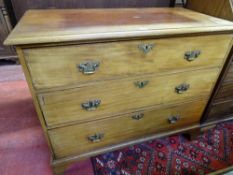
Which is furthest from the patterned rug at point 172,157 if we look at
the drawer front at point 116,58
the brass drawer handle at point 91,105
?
the drawer front at point 116,58

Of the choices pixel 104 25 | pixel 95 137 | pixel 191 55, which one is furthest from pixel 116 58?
pixel 95 137

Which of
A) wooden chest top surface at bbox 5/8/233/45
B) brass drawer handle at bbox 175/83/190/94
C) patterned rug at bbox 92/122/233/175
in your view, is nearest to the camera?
wooden chest top surface at bbox 5/8/233/45

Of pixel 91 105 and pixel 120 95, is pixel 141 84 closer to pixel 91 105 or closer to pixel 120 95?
pixel 120 95

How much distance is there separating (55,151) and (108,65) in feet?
2.03

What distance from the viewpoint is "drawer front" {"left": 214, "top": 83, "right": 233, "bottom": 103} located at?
1200 millimetres


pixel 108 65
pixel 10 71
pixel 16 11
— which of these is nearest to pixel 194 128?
pixel 108 65

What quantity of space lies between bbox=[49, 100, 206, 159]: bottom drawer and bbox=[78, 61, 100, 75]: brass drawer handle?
35cm

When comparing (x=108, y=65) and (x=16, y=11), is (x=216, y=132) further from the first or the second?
(x=16, y=11)

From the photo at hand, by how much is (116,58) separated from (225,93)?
94cm

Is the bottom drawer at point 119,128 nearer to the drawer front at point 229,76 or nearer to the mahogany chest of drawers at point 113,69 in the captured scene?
the mahogany chest of drawers at point 113,69

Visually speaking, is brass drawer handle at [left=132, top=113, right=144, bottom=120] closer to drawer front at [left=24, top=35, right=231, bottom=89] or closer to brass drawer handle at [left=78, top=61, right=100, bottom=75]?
drawer front at [left=24, top=35, right=231, bottom=89]

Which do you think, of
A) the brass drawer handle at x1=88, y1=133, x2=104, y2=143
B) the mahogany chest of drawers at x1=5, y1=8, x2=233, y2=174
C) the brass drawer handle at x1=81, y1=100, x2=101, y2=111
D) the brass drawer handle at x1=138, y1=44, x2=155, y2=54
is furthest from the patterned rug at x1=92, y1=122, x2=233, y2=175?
the brass drawer handle at x1=138, y1=44, x2=155, y2=54

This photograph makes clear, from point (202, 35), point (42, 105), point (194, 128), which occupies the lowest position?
point (194, 128)

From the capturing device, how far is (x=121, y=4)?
126 cm
